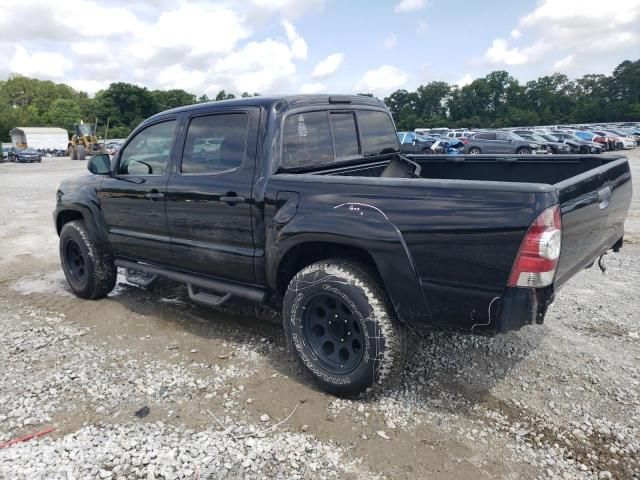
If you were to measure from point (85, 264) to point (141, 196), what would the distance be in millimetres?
1296

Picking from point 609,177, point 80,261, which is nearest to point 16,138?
point 80,261

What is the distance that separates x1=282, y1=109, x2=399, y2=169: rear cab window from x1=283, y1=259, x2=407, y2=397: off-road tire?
2.93 ft

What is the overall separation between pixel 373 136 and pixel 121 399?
2835 mm

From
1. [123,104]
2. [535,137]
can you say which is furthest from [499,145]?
Answer: [123,104]

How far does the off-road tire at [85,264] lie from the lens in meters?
4.93

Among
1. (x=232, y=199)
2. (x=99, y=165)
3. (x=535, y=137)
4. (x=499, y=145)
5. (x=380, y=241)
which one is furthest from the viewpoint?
(x=535, y=137)

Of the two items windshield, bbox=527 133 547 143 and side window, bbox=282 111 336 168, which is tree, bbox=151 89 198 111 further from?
side window, bbox=282 111 336 168

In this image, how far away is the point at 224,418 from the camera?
2.99m

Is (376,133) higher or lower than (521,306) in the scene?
higher

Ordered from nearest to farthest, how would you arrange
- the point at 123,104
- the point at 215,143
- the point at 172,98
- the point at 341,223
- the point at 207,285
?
1. the point at 341,223
2. the point at 215,143
3. the point at 207,285
4. the point at 123,104
5. the point at 172,98

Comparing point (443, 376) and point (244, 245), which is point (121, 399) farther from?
point (443, 376)

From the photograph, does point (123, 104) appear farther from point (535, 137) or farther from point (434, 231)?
point (434, 231)

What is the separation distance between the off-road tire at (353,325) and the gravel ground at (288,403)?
0.17 metres

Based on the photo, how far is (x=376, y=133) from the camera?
435cm
